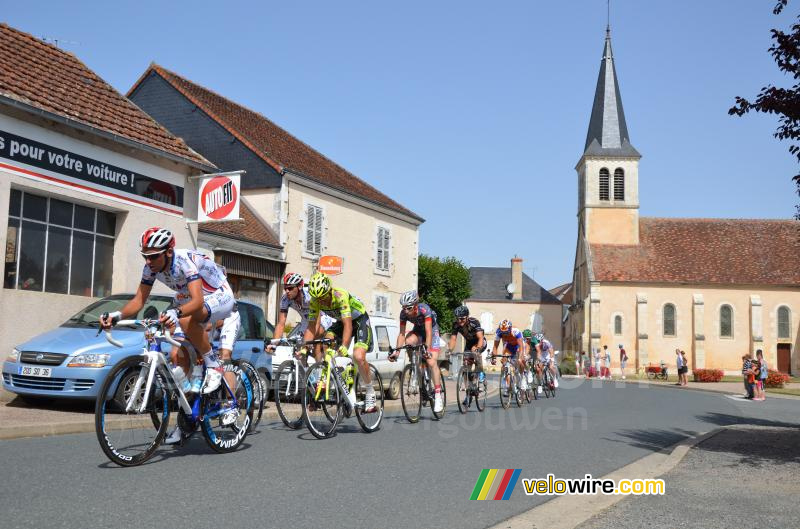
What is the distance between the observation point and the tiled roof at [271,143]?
29.1 m

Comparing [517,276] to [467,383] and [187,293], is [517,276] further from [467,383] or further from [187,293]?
[187,293]

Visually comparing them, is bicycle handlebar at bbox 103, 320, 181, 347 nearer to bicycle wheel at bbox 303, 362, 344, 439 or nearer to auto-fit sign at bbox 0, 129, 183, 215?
bicycle wheel at bbox 303, 362, 344, 439

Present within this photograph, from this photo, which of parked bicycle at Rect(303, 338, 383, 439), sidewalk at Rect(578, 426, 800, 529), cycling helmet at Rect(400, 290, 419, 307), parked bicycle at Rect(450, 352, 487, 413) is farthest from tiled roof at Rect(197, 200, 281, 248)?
sidewalk at Rect(578, 426, 800, 529)

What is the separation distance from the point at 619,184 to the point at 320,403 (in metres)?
65.1

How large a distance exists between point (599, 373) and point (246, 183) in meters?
36.7

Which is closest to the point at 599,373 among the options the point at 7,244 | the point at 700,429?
the point at 700,429

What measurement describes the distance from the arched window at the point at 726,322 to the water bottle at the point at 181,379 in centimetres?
6273

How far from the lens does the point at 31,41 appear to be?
16328mm

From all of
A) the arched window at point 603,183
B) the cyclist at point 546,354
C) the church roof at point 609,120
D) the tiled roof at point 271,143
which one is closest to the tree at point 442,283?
the tiled roof at point 271,143

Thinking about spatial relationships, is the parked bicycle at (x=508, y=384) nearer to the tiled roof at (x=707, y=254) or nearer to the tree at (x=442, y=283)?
the tree at (x=442, y=283)

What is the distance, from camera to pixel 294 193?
2842 cm

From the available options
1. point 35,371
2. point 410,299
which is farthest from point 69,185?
point 410,299

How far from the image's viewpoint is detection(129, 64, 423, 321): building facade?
1102 inches

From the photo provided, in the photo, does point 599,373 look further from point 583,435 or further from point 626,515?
point 626,515
